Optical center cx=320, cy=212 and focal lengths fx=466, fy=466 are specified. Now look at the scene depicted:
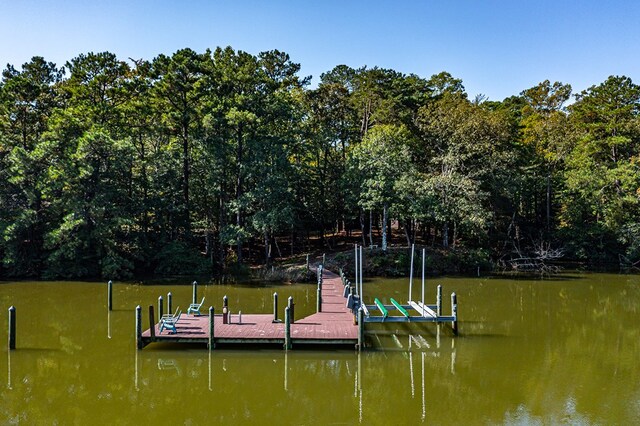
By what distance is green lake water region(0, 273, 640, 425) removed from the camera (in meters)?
9.90

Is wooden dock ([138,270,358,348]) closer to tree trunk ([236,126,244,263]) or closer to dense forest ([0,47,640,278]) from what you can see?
dense forest ([0,47,640,278])

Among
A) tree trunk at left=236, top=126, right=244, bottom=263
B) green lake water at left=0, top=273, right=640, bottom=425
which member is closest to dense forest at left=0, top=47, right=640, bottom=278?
tree trunk at left=236, top=126, right=244, bottom=263

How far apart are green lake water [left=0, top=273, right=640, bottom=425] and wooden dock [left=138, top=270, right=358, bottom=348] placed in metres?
0.39

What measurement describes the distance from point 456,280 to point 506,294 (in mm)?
5173

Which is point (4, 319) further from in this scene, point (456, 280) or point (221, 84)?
point (456, 280)

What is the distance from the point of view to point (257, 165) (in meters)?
31.6

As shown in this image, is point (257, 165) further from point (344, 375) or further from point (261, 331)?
point (344, 375)

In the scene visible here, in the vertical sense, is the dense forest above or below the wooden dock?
above

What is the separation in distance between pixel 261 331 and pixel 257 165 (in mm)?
18622

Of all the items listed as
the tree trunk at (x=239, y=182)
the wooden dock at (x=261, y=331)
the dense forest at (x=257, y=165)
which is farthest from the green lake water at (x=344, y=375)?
the tree trunk at (x=239, y=182)

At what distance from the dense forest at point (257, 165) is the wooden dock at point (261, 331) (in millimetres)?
14765

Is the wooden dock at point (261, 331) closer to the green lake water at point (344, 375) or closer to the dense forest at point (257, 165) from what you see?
the green lake water at point (344, 375)

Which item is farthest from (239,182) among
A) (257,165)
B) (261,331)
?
(261,331)

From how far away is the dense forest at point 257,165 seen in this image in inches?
1136
